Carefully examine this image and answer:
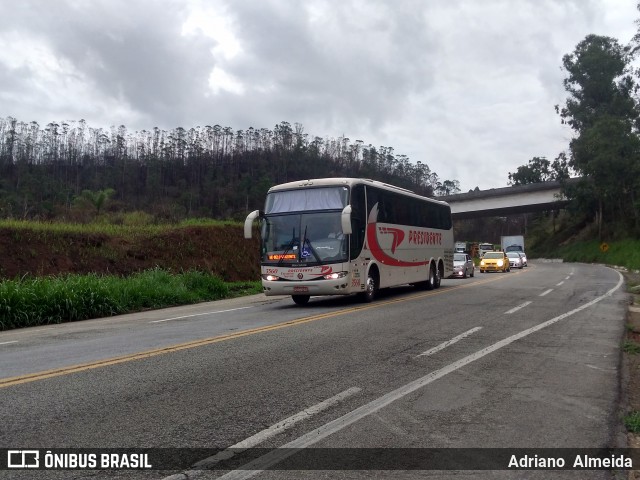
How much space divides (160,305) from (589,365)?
1493 centimetres

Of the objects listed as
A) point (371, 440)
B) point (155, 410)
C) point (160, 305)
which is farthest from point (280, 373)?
point (160, 305)

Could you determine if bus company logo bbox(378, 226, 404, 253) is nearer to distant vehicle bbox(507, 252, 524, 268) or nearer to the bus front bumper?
the bus front bumper

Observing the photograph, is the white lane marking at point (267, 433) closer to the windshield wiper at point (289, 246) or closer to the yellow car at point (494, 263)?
the windshield wiper at point (289, 246)

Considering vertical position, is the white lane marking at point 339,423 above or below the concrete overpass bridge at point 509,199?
below

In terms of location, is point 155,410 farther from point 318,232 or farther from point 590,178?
point 590,178

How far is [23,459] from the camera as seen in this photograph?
486 centimetres

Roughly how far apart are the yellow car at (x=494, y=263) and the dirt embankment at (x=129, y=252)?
55.1ft

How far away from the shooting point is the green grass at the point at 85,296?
16094 millimetres

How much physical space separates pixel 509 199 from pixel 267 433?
67.0m

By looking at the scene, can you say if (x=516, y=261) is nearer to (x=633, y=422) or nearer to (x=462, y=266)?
(x=462, y=266)

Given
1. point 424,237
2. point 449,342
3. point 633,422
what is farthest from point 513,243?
point 633,422

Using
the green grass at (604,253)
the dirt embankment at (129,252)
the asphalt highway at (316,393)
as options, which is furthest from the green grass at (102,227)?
the green grass at (604,253)

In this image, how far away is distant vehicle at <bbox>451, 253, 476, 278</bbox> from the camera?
34281 mm

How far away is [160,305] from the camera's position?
20.6m
